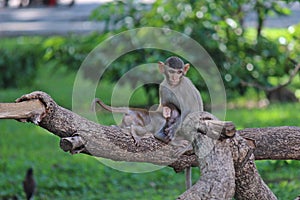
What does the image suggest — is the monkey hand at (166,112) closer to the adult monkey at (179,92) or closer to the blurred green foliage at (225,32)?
the adult monkey at (179,92)

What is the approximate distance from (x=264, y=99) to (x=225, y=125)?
754 centimetres

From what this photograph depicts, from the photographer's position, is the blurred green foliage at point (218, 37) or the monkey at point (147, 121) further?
the blurred green foliage at point (218, 37)

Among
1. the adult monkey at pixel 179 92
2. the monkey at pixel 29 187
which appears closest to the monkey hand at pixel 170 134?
the adult monkey at pixel 179 92

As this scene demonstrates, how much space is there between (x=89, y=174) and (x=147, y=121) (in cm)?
334

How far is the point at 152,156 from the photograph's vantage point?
15.0 feet

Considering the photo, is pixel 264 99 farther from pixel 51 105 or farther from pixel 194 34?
pixel 51 105

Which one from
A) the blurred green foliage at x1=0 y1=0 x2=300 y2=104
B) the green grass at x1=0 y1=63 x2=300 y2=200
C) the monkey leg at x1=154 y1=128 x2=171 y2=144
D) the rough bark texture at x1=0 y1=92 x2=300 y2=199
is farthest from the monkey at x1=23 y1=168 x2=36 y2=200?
the blurred green foliage at x1=0 y1=0 x2=300 y2=104

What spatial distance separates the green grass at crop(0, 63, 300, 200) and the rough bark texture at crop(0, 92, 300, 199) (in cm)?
185

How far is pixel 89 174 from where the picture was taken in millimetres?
7793

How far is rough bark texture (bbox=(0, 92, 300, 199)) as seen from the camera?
4.26 meters

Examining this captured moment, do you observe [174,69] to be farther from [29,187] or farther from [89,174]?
[89,174]

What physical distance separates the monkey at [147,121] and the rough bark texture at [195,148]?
0.05 m

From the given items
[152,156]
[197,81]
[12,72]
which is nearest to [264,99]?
[197,81]

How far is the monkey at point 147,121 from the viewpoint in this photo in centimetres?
454
